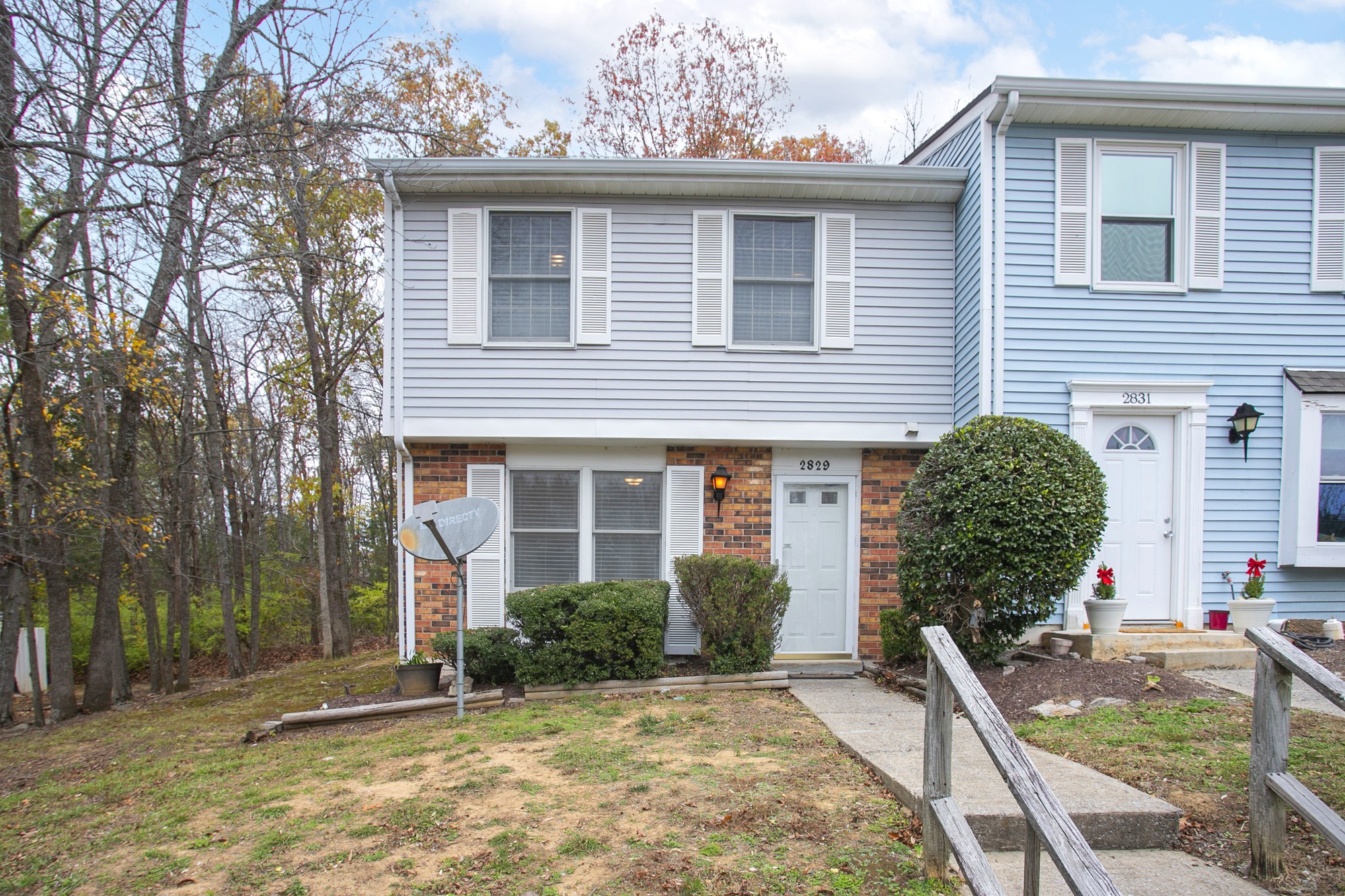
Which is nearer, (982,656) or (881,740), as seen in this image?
(881,740)

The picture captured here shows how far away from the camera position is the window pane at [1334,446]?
748 cm

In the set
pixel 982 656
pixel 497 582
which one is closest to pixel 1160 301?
pixel 982 656

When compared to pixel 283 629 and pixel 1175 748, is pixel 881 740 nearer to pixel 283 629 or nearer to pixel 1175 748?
pixel 1175 748

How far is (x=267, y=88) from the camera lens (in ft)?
19.9

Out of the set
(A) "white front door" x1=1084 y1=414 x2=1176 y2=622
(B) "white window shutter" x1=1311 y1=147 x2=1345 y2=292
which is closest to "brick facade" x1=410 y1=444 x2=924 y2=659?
(A) "white front door" x1=1084 y1=414 x2=1176 y2=622

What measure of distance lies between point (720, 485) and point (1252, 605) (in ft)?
16.6

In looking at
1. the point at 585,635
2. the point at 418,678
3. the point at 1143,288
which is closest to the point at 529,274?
the point at 585,635

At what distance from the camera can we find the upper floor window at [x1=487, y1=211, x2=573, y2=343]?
808 centimetres

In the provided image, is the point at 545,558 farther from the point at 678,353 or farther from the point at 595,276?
the point at 595,276

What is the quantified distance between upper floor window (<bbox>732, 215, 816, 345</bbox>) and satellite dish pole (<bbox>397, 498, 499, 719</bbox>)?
326cm

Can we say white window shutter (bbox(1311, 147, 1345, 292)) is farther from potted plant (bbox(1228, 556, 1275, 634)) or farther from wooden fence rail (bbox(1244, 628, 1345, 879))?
wooden fence rail (bbox(1244, 628, 1345, 879))

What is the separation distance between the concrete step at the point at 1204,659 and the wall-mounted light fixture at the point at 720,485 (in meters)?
4.08

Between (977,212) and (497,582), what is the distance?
6192 mm

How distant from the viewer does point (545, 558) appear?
8117 millimetres
